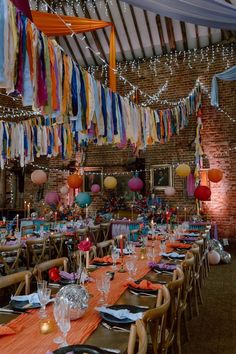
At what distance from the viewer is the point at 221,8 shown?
450cm

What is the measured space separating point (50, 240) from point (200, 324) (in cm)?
284

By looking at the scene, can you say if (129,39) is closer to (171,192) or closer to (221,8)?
(171,192)

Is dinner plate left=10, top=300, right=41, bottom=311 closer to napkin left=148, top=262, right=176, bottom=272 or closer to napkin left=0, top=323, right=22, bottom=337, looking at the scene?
napkin left=0, top=323, right=22, bottom=337

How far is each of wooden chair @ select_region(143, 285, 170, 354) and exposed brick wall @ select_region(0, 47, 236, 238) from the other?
7220mm

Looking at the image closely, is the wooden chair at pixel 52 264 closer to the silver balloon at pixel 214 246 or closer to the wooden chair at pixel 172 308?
the wooden chair at pixel 172 308

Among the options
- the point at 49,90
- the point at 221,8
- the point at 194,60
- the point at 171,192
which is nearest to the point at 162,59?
the point at 194,60

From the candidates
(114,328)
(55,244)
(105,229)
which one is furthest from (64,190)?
(114,328)

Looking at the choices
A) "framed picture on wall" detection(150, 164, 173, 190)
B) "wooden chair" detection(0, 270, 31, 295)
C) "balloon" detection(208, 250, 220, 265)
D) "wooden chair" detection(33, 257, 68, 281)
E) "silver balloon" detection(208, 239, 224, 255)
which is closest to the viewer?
"wooden chair" detection(0, 270, 31, 295)

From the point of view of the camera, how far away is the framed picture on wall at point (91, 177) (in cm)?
1032

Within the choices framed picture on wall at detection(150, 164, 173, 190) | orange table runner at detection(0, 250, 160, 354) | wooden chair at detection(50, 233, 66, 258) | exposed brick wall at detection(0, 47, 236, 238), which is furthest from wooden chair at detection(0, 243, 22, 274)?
exposed brick wall at detection(0, 47, 236, 238)

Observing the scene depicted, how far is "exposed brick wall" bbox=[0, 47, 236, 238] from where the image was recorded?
8.89 metres

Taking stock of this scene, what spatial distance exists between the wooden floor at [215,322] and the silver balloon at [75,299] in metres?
1.64

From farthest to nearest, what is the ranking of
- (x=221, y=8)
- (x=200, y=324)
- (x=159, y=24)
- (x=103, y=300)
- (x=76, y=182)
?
(x=159, y=24), (x=76, y=182), (x=221, y=8), (x=200, y=324), (x=103, y=300)

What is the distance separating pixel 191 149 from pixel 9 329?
8.14 meters
